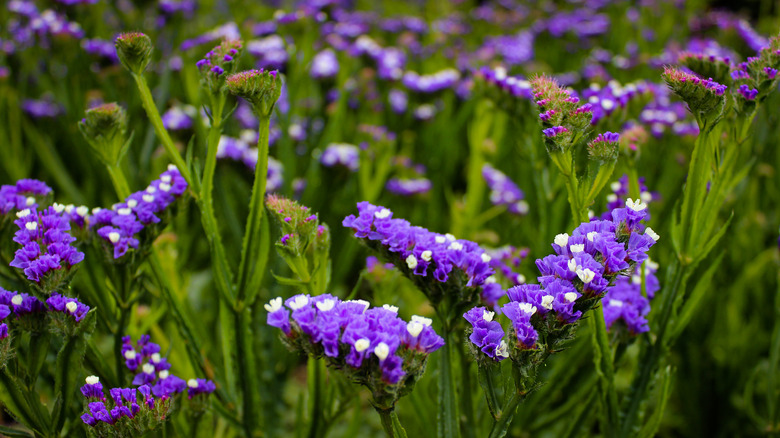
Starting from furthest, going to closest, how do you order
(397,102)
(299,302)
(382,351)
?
(397,102), (299,302), (382,351)

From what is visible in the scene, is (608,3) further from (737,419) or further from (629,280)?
(629,280)

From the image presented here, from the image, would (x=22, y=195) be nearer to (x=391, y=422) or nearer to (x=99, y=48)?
(x=391, y=422)

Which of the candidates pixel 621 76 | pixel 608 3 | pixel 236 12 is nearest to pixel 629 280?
pixel 621 76

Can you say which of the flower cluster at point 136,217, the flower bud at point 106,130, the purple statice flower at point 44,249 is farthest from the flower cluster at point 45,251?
the flower bud at point 106,130

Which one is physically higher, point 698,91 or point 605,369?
point 698,91

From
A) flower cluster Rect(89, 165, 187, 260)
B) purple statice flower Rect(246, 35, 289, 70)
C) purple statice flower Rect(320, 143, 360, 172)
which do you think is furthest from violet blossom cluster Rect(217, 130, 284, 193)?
flower cluster Rect(89, 165, 187, 260)

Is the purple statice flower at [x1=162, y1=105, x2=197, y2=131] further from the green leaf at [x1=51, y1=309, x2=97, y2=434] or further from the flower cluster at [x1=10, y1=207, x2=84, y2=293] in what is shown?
the green leaf at [x1=51, y1=309, x2=97, y2=434]

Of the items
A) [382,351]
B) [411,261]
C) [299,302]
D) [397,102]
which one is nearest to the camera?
[382,351]

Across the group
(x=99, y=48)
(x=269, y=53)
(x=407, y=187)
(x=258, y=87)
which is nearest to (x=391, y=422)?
(x=258, y=87)

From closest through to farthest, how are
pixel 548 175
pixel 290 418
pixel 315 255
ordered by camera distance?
pixel 315 255
pixel 548 175
pixel 290 418
